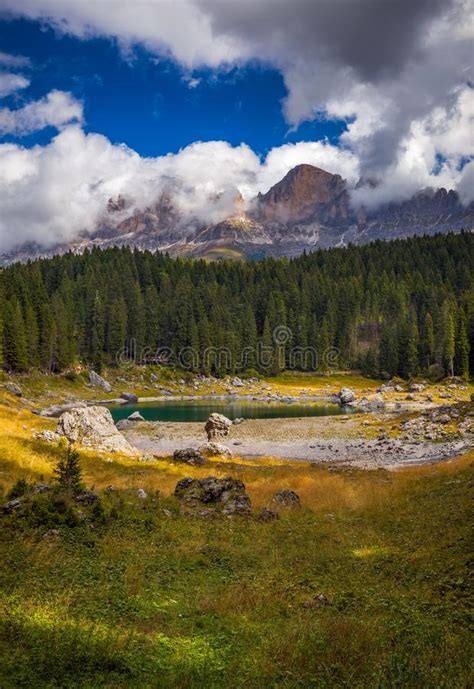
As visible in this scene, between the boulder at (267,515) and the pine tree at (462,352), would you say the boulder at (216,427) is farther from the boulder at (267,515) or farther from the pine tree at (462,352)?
the pine tree at (462,352)

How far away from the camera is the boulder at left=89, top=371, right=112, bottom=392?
110m

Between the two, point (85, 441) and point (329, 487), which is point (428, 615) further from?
point (85, 441)

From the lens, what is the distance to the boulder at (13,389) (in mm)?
83238

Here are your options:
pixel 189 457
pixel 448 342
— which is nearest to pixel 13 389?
pixel 189 457

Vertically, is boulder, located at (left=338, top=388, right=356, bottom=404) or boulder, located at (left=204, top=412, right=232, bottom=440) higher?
boulder, located at (left=204, top=412, right=232, bottom=440)

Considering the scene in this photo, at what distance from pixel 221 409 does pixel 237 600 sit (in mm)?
81528

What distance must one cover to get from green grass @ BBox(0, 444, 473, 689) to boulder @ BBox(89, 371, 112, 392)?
91433 millimetres

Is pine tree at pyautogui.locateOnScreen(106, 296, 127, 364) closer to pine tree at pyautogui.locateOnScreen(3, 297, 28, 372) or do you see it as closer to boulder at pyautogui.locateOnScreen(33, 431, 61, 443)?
pine tree at pyautogui.locateOnScreen(3, 297, 28, 372)

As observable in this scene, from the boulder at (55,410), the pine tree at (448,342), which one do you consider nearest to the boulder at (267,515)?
the boulder at (55,410)

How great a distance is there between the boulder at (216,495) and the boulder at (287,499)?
186 centimetres

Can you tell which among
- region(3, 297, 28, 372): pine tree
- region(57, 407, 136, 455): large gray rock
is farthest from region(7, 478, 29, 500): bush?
region(3, 297, 28, 372): pine tree

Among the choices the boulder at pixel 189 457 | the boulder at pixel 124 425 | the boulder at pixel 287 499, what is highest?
the boulder at pixel 287 499

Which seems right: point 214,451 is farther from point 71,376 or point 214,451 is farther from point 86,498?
point 71,376

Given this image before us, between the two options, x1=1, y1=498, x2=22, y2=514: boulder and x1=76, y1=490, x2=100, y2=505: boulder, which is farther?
x1=76, y1=490, x2=100, y2=505: boulder
